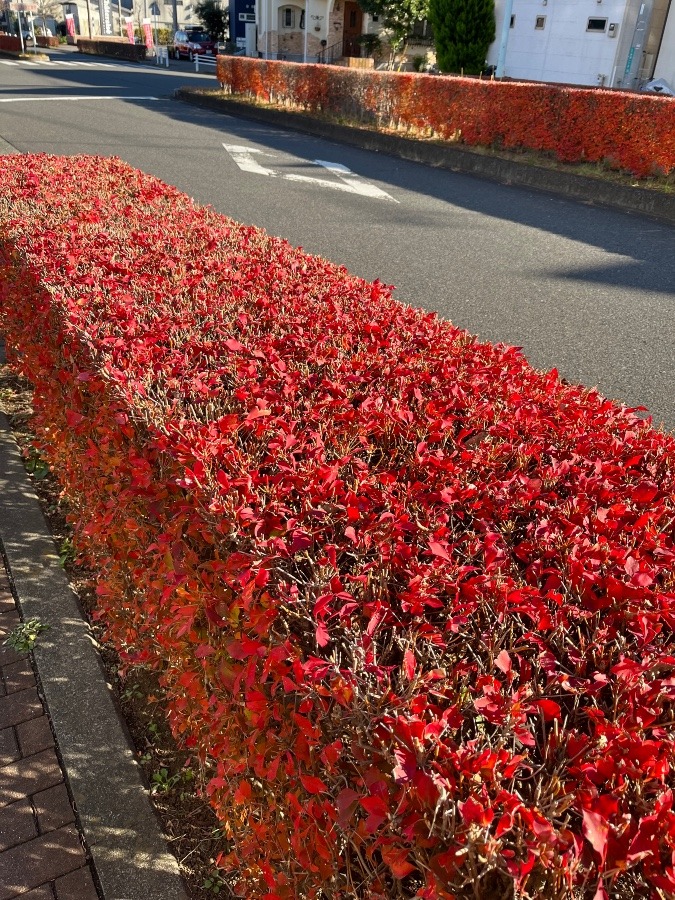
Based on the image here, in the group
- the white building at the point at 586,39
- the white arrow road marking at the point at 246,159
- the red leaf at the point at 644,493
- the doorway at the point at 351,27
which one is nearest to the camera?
the red leaf at the point at 644,493

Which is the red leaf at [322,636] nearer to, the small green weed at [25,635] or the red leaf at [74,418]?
the red leaf at [74,418]

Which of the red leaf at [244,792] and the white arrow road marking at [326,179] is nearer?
the red leaf at [244,792]

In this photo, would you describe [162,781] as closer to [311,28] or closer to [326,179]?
[326,179]

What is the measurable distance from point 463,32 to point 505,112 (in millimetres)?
11416

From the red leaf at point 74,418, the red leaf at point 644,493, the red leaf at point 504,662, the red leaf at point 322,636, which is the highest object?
the red leaf at point 504,662

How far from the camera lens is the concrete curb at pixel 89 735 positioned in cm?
223

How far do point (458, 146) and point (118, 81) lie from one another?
67.6 feet

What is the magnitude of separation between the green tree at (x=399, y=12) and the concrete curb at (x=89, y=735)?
30.4 metres

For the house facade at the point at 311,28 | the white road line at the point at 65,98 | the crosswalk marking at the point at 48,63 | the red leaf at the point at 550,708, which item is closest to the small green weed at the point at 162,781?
the red leaf at the point at 550,708

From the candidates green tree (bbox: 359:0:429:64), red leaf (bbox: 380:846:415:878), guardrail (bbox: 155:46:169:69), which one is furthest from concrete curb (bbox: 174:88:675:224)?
guardrail (bbox: 155:46:169:69)

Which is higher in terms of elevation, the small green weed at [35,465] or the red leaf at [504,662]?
the red leaf at [504,662]

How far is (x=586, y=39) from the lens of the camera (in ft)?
75.7

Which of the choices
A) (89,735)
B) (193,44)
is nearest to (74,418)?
(89,735)

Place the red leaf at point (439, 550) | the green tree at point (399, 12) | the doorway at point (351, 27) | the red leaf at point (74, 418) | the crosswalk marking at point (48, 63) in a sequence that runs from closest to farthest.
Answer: the red leaf at point (439, 550)
the red leaf at point (74, 418)
the green tree at point (399, 12)
the crosswalk marking at point (48, 63)
the doorway at point (351, 27)
